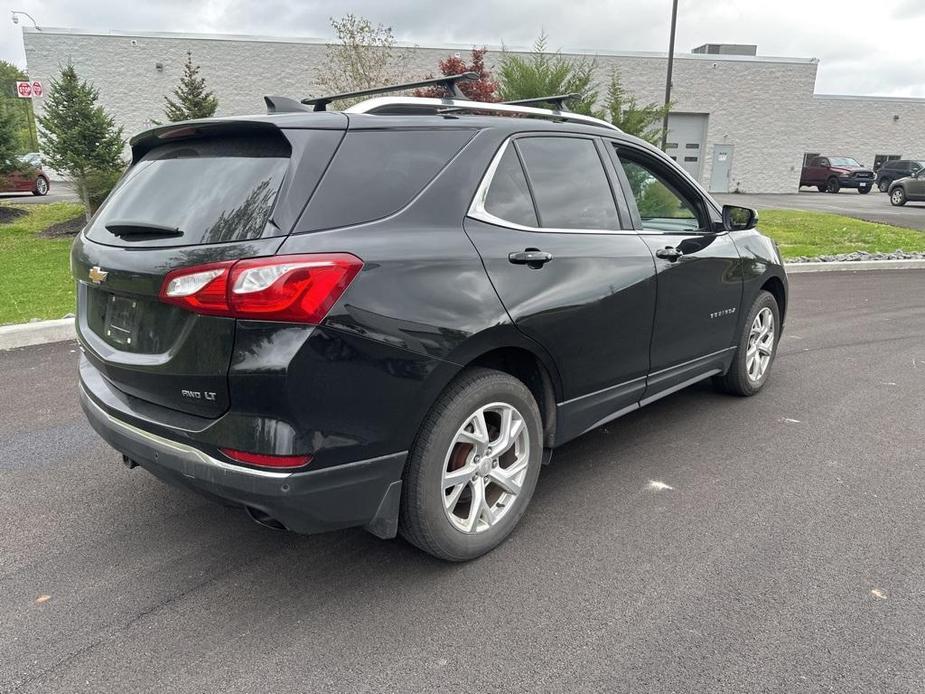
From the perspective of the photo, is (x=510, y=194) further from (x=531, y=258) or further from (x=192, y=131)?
(x=192, y=131)

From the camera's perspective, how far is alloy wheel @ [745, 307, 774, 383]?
4816 millimetres

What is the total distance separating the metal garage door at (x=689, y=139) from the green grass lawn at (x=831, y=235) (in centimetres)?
1405

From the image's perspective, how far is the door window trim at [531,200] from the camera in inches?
109

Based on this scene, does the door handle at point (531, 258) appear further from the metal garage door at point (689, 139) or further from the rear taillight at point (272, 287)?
the metal garage door at point (689, 139)

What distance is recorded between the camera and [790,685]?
7.13ft

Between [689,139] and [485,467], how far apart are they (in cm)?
3384

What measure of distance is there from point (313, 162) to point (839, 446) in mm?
3529

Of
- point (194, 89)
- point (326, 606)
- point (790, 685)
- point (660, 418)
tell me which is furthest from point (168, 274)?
point (194, 89)

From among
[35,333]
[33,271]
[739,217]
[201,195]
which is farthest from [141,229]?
[33,271]

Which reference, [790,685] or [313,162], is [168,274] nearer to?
[313,162]

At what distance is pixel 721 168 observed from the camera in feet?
109

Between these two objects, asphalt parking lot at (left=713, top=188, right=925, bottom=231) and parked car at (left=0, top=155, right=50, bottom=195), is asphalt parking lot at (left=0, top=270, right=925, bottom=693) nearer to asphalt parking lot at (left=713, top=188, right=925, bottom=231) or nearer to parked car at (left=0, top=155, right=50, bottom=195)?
asphalt parking lot at (left=713, top=188, right=925, bottom=231)

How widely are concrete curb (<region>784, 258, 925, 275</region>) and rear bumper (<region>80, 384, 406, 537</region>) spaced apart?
1044 cm

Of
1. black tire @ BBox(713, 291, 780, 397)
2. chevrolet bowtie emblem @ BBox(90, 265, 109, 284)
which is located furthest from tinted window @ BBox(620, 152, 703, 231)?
chevrolet bowtie emblem @ BBox(90, 265, 109, 284)
